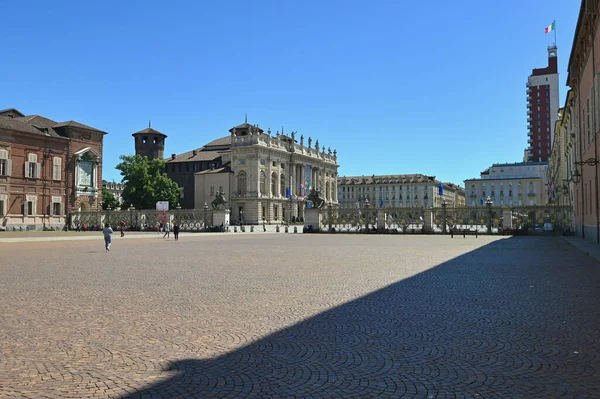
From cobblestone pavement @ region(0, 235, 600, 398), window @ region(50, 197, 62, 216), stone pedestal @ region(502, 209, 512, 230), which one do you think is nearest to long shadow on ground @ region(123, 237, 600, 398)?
cobblestone pavement @ region(0, 235, 600, 398)

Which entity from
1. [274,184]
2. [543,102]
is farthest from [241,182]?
[543,102]

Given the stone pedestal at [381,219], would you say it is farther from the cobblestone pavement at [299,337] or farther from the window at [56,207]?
the window at [56,207]

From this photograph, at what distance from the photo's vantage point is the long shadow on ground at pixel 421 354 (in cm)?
475

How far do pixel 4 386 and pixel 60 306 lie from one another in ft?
14.2

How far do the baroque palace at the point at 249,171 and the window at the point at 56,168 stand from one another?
24.4 m

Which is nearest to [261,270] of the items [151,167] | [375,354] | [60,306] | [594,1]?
[60,306]

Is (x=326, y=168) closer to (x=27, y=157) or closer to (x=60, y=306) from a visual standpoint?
(x=27, y=157)

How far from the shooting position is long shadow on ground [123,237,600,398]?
15.6 ft

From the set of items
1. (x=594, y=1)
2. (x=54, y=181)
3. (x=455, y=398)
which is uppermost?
(x=594, y=1)

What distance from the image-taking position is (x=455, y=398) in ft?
14.8

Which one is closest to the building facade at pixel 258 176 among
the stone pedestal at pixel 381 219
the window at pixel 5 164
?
the window at pixel 5 164

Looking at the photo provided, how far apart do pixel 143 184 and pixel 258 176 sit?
19.1m

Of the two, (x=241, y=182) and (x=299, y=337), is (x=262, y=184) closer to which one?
(x=241, y=182)

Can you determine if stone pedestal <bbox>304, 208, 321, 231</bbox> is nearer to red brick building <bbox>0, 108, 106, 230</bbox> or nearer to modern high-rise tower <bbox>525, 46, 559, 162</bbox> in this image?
red brick building <bbox>0, 108, 106, 230</bbox>
